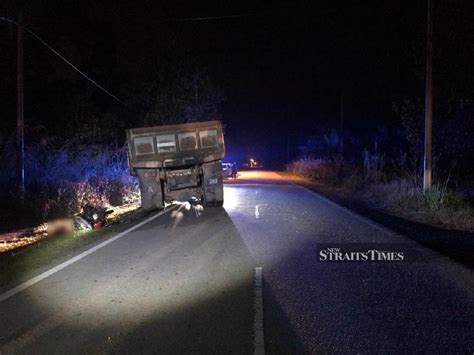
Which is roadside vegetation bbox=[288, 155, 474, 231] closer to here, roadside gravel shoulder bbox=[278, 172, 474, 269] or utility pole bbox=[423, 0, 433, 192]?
utility pole bbox=[423, 0, 433, 192]

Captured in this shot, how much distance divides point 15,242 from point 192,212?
6.01m

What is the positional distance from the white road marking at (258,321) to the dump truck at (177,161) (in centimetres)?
832

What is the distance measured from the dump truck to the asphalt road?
508 cm

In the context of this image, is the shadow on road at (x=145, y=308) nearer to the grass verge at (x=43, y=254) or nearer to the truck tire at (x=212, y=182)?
the grass verge at (x=43, y=254)

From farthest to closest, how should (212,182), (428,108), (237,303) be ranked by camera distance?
(428,108) < (212,182) < (237,303)

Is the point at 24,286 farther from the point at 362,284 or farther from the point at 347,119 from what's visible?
the point at 347,119

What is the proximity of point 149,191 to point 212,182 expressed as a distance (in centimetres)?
212

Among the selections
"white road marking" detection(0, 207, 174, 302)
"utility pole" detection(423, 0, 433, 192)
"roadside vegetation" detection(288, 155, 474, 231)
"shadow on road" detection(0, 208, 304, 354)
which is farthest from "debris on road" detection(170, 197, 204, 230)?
"utility pole" detection(423, 0, 433, 192)

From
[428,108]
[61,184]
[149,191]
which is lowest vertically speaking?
[149,191]

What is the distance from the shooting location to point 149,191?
14766 millimetres

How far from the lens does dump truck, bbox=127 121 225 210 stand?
A: 1480 cm

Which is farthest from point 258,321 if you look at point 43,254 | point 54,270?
point 43,254

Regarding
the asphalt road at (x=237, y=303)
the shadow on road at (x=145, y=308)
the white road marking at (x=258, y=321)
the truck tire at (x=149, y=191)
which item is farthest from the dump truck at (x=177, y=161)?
the white road marking at (x=258, y=321)

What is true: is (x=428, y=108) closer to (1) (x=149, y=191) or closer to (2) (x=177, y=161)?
(2) (x=177, y=161)
